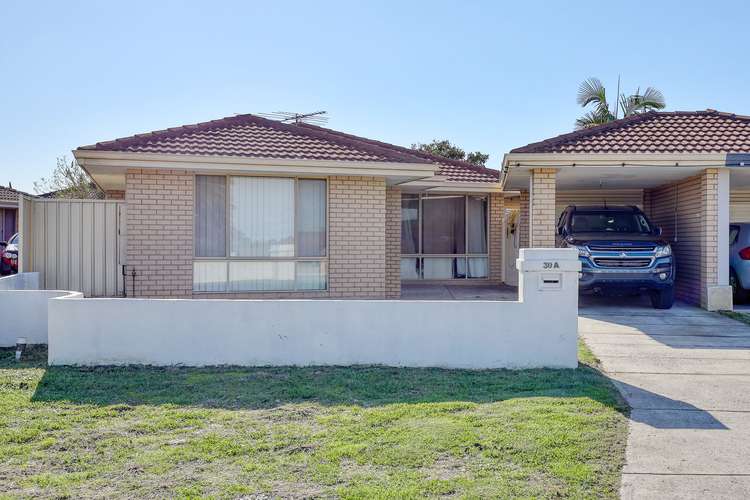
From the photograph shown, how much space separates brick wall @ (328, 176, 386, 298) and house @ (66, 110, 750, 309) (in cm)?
2

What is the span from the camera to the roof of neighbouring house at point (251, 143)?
11250mm

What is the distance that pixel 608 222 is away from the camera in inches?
525

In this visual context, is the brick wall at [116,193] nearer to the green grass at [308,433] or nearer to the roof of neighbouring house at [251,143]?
the roof of neighbouring house at [251,143]

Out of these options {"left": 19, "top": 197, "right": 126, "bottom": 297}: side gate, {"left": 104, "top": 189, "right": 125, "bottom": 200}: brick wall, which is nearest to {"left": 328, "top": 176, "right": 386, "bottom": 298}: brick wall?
{"left": 19, "top": 197, "right": 126, "bottom": 297}: side gate

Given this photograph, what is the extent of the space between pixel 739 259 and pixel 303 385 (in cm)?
999

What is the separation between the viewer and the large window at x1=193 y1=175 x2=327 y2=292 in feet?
38.7

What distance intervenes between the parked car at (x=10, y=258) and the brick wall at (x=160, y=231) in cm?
922

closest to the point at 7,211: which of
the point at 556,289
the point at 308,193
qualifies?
the point at 308,193

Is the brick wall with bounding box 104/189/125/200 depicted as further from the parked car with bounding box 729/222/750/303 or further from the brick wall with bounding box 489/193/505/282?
the parked car with bounding box 729/222/750/303

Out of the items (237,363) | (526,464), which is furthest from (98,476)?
(237,363)

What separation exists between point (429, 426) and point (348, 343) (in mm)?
2528

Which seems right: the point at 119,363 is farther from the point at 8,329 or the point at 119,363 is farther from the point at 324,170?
the point at 324,170

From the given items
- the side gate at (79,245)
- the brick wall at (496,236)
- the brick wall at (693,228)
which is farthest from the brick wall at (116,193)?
the brick wall at (693,228)

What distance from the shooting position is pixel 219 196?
11828mm
